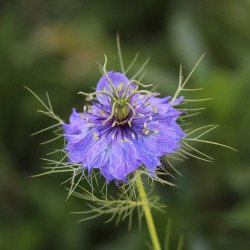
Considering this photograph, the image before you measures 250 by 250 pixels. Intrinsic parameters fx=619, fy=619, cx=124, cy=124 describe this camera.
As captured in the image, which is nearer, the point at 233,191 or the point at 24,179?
the point at 233,191

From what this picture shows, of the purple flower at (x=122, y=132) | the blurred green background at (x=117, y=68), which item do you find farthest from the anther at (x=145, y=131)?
the blurred green background at (x=117, y=68)

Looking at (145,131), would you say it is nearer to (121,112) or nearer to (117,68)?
(121,112)

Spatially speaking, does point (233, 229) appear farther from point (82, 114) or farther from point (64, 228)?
point (82, 114)

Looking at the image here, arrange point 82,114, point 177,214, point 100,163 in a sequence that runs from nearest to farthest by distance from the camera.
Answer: point 100,163, point 82,114, point 177,214

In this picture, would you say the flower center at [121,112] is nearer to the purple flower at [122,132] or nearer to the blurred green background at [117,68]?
the purple flower at [122,132]

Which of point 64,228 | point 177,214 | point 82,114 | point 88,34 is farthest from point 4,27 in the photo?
point 82,114
